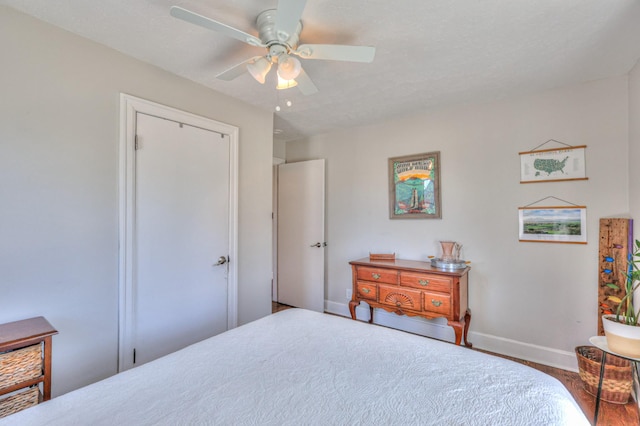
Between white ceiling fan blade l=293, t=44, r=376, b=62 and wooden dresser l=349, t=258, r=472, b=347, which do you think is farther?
wooden dresser l=349, t=258, r=472, b=347

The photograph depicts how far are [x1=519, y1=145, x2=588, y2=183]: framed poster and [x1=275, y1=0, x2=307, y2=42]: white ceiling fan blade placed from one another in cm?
234

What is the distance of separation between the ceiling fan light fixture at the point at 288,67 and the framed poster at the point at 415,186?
6.40ft

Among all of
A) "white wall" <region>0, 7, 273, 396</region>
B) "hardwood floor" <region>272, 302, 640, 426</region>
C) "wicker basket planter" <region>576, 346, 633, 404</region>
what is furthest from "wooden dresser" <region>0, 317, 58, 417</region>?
"wicker basket planter" <region>576, 346, 633, 404</region>

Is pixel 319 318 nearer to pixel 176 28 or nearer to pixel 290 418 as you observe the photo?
pixel 290 418

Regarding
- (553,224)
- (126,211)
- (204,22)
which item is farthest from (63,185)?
(553,224)

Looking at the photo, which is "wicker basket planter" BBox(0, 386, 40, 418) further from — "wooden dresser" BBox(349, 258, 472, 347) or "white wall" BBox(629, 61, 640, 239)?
"white wall" BBox(629, 61, 640, 239)

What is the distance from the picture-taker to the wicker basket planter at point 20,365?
1301 millimetres

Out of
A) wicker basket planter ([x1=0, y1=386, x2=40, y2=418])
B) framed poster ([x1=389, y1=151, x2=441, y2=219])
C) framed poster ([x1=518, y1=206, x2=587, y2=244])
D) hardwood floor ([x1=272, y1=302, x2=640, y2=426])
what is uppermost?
framed poster ([x1=389, y1=151, x2=441, y2=219])

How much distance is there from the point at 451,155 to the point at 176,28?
258cm

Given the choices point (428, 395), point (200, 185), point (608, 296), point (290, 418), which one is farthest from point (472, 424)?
point (200, 185)

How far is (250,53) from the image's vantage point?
1.97 meters

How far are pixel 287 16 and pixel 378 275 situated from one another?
2.30m

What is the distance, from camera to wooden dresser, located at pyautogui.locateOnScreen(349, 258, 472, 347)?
2498 millimetres

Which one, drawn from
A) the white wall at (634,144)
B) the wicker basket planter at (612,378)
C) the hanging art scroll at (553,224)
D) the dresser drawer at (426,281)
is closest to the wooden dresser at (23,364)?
the dresser drawer at (426,281)
